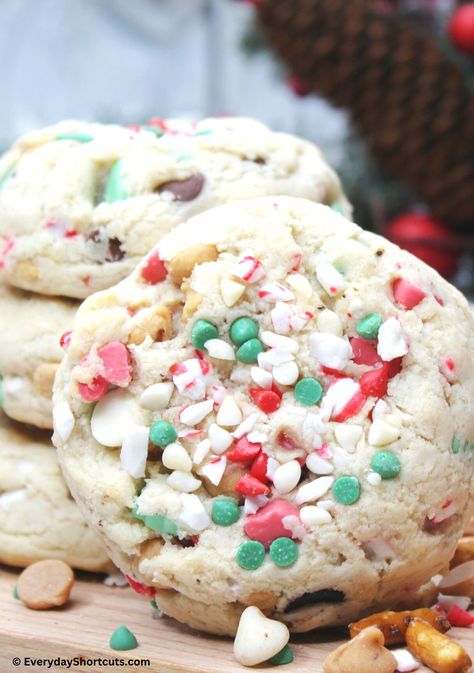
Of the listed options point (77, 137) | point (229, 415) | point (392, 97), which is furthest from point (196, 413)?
point (392, 97)

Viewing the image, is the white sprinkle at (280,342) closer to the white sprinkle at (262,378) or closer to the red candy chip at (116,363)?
the white sprinkle at (262,378)

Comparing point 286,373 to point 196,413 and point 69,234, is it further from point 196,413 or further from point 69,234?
point 69,234

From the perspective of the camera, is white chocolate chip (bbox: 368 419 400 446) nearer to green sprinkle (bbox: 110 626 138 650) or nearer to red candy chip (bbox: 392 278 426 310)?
red candy chip (bbox: 392 278 426 310)

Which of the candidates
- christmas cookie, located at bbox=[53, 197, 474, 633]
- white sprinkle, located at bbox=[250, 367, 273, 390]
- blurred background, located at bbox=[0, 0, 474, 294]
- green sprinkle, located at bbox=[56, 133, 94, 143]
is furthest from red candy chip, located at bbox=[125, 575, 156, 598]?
blurred background, located at bbox=[0, 0, 474, 294]

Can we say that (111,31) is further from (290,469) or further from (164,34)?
(290,469)

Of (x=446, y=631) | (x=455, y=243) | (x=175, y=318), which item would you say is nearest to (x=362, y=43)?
(x=455, y=243)

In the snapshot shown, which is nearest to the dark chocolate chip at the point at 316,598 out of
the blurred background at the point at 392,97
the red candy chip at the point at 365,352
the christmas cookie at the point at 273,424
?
the christmas cookie at the point at 273,424

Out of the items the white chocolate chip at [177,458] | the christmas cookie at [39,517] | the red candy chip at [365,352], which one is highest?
the red candy chip at [365,352]
